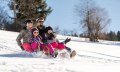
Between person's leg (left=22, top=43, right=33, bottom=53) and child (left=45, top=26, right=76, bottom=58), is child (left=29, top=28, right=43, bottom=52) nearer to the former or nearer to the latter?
person's leg (left=22, top=43, right=33, bottom=53)

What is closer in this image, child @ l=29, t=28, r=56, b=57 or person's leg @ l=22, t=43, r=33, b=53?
child @ l=29, t=28, r=56, b=57

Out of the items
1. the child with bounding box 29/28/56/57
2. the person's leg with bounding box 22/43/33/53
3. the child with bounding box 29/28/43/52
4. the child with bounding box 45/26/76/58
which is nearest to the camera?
the child with bounding box 29/28/56/57

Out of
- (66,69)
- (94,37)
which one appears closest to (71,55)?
(66,69)

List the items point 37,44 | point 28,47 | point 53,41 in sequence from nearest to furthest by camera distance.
Result: 1. point 37,44
2. point 28,47
3. point 53,41

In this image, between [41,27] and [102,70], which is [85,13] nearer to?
[41,27]

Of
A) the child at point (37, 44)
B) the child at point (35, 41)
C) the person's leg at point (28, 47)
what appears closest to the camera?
the child at point (37, 44)

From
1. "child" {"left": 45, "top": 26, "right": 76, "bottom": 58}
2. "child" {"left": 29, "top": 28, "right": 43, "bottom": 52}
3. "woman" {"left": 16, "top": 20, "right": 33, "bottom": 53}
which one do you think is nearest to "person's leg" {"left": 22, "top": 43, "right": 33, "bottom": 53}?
"woman" {"left": 16, "top": 20, "right": 33, "bottom": 53}

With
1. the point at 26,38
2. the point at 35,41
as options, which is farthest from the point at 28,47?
the point at 26,38

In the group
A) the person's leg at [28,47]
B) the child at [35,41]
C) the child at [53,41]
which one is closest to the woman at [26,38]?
the person's leg at [28,47]

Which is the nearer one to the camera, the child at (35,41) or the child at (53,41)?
the child at (35,41)

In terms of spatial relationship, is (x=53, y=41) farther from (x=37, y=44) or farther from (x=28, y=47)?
(x=28, y=47)

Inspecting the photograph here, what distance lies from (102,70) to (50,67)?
3.87 ft

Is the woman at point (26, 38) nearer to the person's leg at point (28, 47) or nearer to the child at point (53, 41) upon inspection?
the person's leg at point (28, 47)

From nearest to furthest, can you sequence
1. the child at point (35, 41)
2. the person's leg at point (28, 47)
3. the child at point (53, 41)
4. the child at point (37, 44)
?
the child at point (37, 44) < the child at point (35, 41) < the person's leg at point (28, 47) < the child at point (53, 41)
